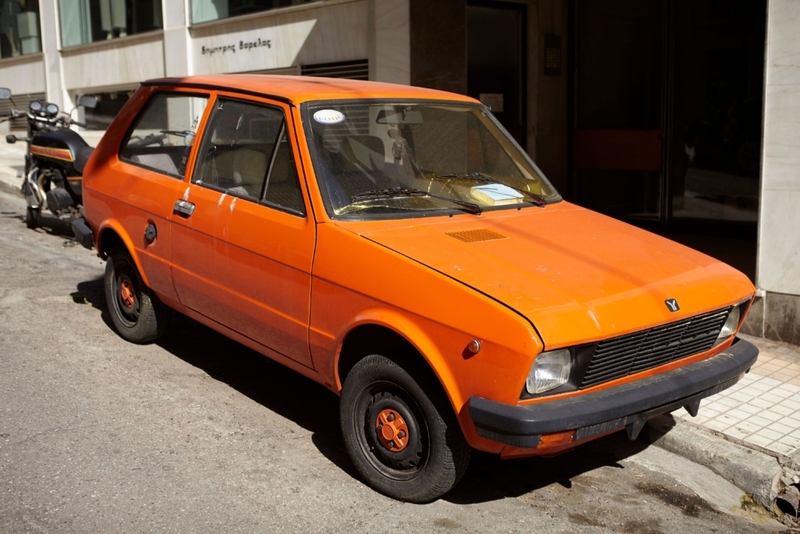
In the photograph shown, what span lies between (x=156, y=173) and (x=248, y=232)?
127 cm

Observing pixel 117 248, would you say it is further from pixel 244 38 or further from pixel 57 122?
pixel 244 38

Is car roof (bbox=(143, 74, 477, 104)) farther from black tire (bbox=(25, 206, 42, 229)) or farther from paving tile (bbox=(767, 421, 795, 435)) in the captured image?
black tire (bbox=(25, 206, 42, 229))

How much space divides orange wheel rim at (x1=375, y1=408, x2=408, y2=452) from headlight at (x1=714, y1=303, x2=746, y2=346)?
162 centimetres

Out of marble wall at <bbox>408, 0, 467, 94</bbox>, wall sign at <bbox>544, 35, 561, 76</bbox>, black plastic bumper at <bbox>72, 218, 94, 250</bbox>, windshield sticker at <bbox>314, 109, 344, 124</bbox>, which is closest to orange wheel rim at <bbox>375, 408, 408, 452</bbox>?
windshield sticker at <bbox>314, 109, 344, 124</bbox>

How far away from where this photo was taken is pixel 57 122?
10.3 m

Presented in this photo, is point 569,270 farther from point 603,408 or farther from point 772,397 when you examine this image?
point 772,397

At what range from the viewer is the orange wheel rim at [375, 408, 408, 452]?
3904mm

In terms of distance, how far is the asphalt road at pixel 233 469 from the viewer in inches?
150

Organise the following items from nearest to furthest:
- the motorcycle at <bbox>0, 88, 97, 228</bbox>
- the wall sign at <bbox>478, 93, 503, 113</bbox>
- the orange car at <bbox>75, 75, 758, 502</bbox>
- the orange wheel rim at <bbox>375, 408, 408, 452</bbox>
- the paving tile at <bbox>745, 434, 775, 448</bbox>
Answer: the orange car at <bbox>75, 75, 758, 502</bbox> → the orange wheel rim at <bbox>375, 408, 408, 452</bbox> → the paving tile at <bbox>745, 434, 775, 448</bbox> → the motorcycle at <bbox>0, 88, 97, 228</bbox> → the wall sign at <bbox>478, 93, 503, 113</bbox>

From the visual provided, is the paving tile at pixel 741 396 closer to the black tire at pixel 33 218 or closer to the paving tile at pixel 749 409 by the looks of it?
the paving tile at pixel 749 409

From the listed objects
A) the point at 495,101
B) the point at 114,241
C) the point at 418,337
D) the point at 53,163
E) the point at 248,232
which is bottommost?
the point at 418,337

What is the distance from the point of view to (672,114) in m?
10.3

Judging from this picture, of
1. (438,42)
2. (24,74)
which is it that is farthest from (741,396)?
(24,74)

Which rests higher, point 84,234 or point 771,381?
point 84,234
